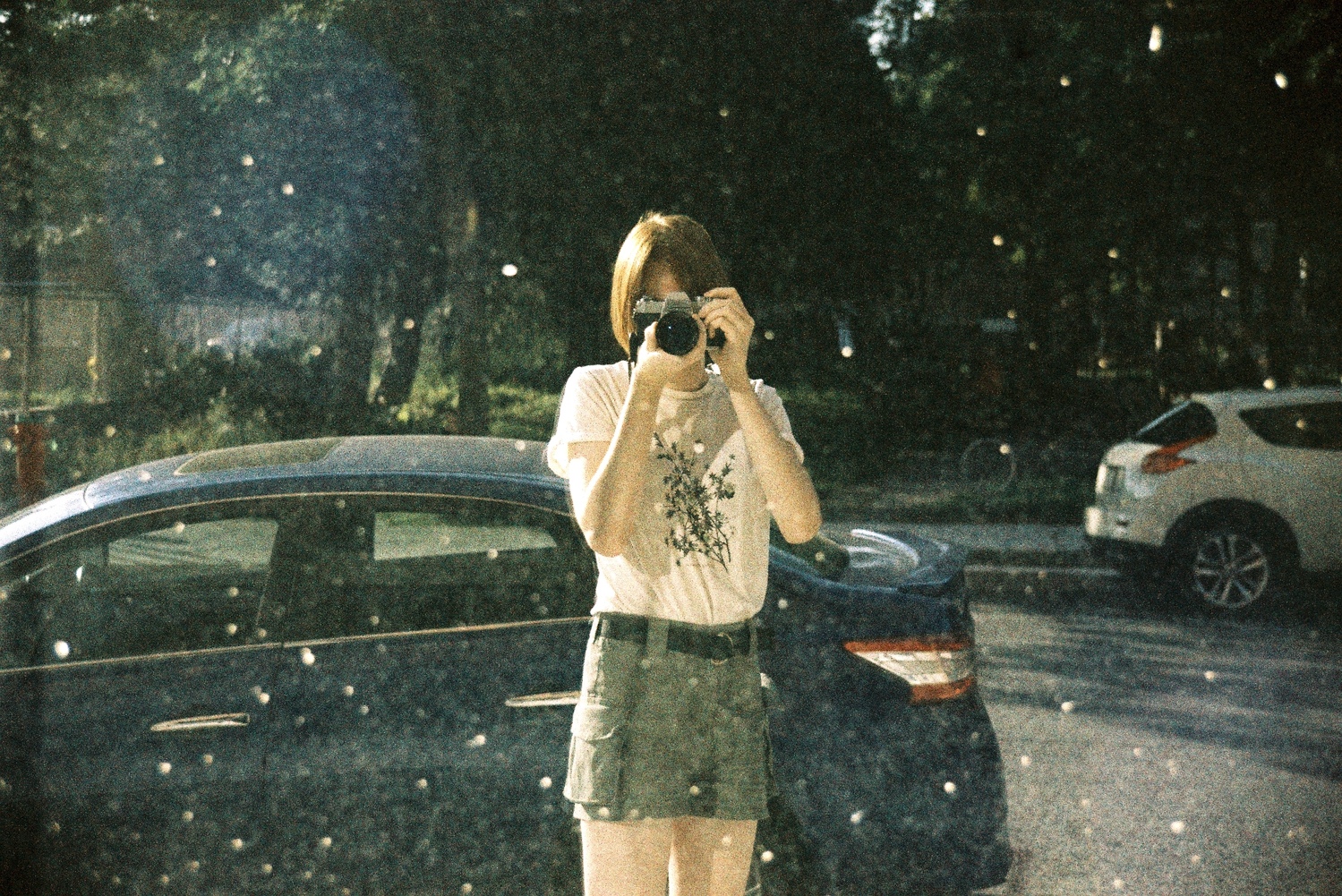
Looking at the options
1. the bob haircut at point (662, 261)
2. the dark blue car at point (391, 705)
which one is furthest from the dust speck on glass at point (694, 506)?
the dark blue car at point (391, 705)

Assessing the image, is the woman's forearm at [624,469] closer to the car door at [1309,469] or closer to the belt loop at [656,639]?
the belt loop at [656,639]

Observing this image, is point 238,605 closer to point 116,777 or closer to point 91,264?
point 116,777

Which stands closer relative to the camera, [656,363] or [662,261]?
[656,363]

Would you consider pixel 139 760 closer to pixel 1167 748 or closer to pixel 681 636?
pixel 681 636

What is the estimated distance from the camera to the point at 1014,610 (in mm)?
9086

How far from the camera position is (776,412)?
8.05 ft

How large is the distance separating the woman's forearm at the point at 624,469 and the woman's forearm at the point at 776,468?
0.17 metres

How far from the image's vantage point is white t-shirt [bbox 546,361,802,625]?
229 centimetres

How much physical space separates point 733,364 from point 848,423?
15.6 meters

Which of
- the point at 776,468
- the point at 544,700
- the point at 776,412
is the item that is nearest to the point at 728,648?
the point at 776,468

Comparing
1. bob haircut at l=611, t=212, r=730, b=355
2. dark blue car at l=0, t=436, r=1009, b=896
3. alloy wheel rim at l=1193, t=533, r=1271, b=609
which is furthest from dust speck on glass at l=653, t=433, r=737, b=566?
alloy wheel rim at l=1193, t=533, r=1271, b=609

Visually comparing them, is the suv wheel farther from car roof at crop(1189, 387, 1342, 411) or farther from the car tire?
car roof at crop(1189, 387, 1342, 411)

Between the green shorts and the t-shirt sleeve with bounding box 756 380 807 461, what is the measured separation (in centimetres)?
37

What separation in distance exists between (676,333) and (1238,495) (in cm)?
767
